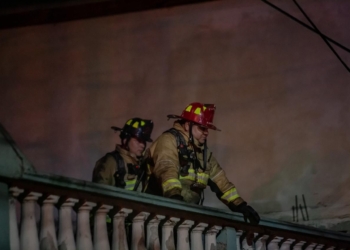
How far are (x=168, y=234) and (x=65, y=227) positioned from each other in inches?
35.4

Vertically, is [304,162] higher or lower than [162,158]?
higher

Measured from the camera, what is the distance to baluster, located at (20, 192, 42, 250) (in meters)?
4.21

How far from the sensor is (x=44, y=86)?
8961 mm

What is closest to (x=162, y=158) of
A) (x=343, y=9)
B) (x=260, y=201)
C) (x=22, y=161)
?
(x=22, y=161)

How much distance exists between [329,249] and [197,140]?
61.3 inches

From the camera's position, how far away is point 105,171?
19.6 feet

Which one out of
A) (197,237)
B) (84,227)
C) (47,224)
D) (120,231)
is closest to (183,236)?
(197,237)

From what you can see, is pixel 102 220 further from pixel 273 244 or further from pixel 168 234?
pixel 273 244

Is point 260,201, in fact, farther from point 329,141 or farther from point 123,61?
point 123,61

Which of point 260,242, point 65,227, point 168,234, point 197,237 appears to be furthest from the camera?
point 260,242

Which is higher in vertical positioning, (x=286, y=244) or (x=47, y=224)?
(x=286, y=244)

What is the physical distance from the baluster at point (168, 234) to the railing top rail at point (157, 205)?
52mm

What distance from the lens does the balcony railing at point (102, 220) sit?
167 inches

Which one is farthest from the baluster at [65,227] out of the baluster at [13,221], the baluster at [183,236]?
the baluster at [183,236]
